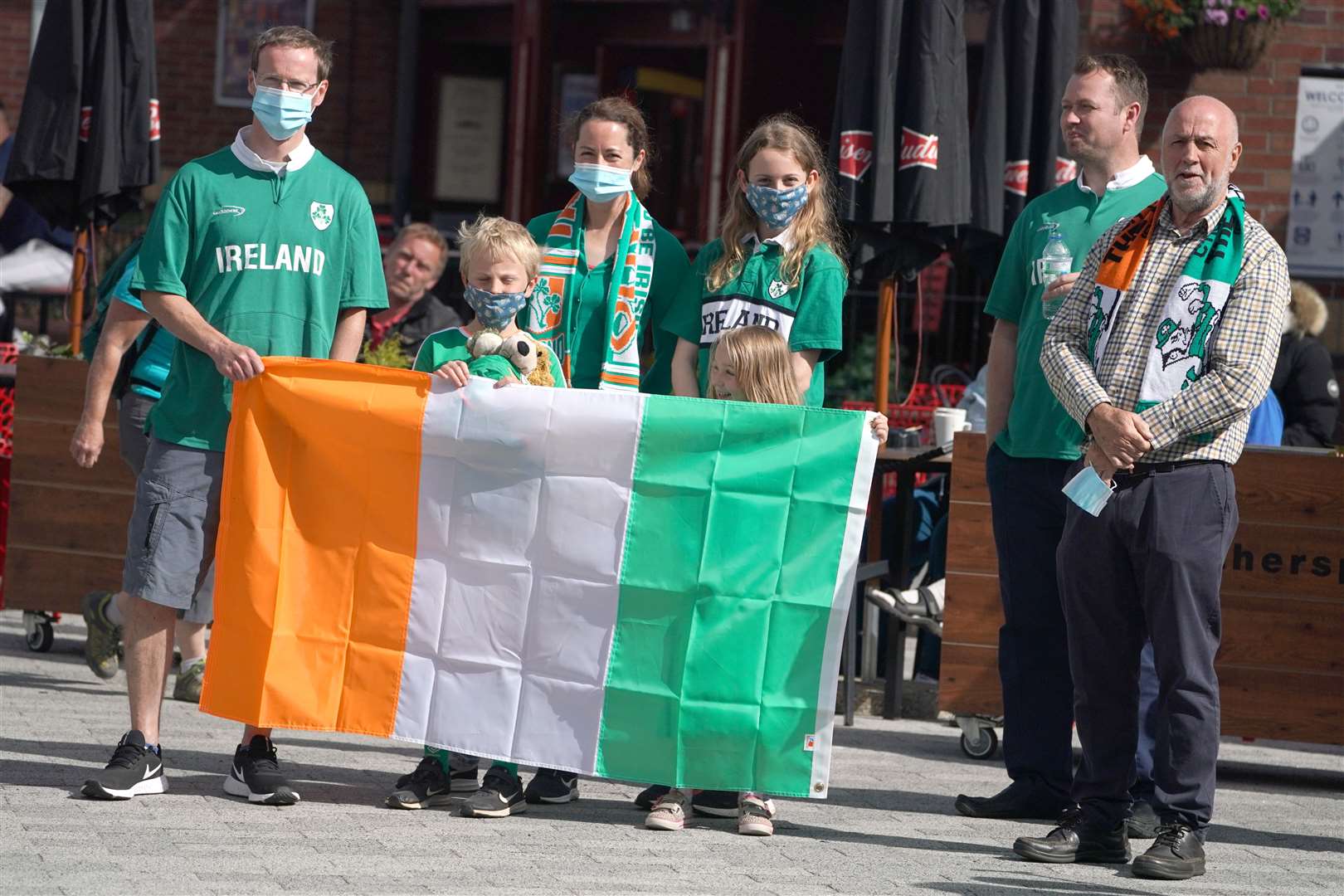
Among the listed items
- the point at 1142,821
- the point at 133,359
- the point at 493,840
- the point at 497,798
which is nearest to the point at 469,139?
the point at 133,359

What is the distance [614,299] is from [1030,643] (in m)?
1.71

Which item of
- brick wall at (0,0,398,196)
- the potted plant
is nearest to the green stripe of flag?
the potted plant

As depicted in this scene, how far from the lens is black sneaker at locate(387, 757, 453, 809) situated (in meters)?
5.87

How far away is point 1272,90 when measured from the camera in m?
12.2

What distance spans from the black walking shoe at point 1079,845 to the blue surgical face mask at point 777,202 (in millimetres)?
1950

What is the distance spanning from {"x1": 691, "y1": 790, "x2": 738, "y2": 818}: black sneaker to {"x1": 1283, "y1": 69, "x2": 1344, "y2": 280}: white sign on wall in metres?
7.50

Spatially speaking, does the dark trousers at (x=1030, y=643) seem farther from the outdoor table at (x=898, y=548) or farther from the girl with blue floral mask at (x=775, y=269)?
the outdoor table at (x=898, y=548)

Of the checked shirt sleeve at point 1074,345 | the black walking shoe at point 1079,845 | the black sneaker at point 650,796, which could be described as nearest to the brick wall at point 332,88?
the black sneaker at point 650,796

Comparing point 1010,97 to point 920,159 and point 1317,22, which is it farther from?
point 1317,22

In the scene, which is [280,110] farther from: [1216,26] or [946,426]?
[1216,26]

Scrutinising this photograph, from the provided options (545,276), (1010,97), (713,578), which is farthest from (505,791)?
(1010,97)

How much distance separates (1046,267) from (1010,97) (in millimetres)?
2614

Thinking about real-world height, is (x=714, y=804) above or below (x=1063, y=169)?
below

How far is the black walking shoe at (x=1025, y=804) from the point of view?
6242 millimetres
